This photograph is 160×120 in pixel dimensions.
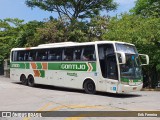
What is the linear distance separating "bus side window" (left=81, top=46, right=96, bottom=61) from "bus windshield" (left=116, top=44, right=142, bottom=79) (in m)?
1.67

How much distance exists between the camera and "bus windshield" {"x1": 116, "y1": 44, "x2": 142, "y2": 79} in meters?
17.8

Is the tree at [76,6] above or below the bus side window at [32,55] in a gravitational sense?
above

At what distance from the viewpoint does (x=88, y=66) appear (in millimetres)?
19500

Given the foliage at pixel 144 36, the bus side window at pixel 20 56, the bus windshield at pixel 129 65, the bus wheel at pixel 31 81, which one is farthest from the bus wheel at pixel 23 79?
the bus windshield at pixel 129 65

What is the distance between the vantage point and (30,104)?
14500 mm

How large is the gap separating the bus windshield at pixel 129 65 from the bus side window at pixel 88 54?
1.67m

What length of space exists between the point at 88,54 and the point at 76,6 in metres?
17.8

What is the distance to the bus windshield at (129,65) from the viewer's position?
1781 cm

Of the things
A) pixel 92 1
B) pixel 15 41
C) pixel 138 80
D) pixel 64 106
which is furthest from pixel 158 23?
pixel 15 41

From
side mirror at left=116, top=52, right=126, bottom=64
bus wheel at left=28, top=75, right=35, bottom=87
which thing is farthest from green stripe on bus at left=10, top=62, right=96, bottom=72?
side mirror at left=116, top=52, right=126, bottom=64

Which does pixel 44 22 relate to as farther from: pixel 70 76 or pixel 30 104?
pixel 30 104

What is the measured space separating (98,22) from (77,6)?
12.8ft

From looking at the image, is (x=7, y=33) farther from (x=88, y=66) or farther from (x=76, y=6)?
(x=88, y=66)

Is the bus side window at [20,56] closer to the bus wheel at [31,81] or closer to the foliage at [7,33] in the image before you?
the bus wheel at [31,81]
